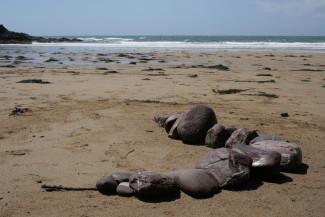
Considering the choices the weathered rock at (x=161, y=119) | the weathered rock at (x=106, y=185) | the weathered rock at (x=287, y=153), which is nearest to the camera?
the weathered rock at (x=106, y=185)

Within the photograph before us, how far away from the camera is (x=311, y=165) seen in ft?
12.9

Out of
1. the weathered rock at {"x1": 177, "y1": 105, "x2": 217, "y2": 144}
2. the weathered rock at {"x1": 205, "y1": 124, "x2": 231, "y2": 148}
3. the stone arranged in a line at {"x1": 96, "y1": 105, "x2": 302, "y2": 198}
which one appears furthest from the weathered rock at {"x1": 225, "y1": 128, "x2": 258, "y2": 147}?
the weathered rock at {"x1": 177, "y1": 105, "x2": 217, "y2": 144}

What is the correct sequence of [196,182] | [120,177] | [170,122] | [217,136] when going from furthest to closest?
[170,122] < [217,136] < [120,177] < [196,182]

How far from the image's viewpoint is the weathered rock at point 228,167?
333 centimetres

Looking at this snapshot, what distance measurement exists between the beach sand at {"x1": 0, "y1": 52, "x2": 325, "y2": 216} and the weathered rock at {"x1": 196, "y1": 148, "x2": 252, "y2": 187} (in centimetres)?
11

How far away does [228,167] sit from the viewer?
3412 mm

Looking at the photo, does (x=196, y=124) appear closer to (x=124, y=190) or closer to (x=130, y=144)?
(x=130, y=144)

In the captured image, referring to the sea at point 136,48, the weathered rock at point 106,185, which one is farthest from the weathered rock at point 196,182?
the sea at point 136,48

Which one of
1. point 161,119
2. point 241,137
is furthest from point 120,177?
point 161,119

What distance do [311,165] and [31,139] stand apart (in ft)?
12.6

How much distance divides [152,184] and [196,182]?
1.49 feet

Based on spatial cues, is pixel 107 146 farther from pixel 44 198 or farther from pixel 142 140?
pixel 44 198

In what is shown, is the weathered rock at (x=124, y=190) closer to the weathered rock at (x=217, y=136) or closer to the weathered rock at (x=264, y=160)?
the weathered rock at (x=264, y=160)

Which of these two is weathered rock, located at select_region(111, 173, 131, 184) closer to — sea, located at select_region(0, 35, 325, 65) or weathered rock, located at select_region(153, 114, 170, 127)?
weathered rock, located at select_region(153, 114, 170, 127)
